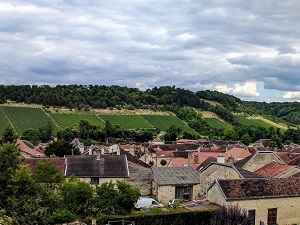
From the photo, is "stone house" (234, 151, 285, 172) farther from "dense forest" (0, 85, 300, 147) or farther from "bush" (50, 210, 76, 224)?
A: "dense forest" (0, 85, 300, 147)

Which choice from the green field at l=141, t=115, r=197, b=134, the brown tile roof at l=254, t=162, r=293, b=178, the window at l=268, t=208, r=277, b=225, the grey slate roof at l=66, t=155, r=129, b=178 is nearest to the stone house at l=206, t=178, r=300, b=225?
the window at l=268, t=208, r=277, b=225

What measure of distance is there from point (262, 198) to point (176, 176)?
1221 cm

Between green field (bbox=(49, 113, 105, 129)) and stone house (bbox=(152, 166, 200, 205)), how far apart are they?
3075 inches

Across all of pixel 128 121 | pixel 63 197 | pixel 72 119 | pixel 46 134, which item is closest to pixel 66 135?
pixel 46 134

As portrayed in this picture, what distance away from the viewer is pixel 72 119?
126750 mm

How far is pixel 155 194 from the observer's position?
1513 inches

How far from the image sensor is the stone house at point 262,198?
92.6 feet

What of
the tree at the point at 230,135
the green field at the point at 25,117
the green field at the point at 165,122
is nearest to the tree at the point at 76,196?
the green field at the point at 25,117

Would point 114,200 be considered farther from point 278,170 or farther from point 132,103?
point 132,103

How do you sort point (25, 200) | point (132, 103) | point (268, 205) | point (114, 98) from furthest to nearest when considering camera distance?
point (132, 103) < point (114, 98) < point (268, 205) < point (25, 200)

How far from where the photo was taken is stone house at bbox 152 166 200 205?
37.5 m

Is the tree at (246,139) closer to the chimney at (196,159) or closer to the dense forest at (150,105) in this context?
the dense forest at (150,105)

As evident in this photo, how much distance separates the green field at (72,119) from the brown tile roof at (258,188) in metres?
89.4

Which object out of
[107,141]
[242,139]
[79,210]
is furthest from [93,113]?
[79,210]
